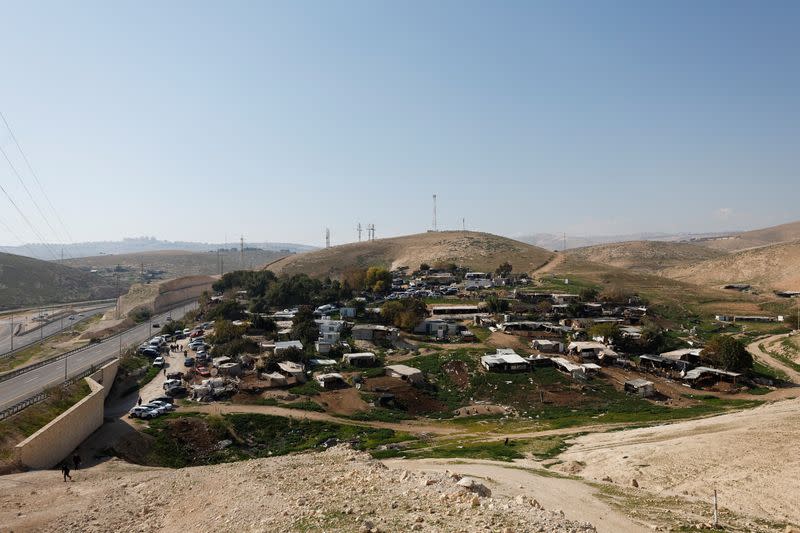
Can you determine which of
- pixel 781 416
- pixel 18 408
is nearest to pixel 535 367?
pixel 781 416

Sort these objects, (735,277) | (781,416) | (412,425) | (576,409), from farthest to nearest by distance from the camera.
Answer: (735,277) < (576,409) < (412,425) < (781,416)

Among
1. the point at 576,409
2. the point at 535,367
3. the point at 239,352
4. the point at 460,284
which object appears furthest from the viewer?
the point at 460,284

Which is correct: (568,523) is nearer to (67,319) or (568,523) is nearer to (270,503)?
(270,503)

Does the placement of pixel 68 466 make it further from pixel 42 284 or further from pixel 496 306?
pixel 42 284

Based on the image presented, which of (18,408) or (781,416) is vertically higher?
(18,408)

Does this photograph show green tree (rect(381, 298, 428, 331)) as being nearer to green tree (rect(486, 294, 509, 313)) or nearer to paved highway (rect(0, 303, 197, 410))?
green tree (rect(486, 294, 509, 313))

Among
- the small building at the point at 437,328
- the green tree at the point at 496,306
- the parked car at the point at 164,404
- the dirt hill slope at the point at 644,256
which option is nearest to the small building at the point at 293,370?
the parked car at the point at 164,404
